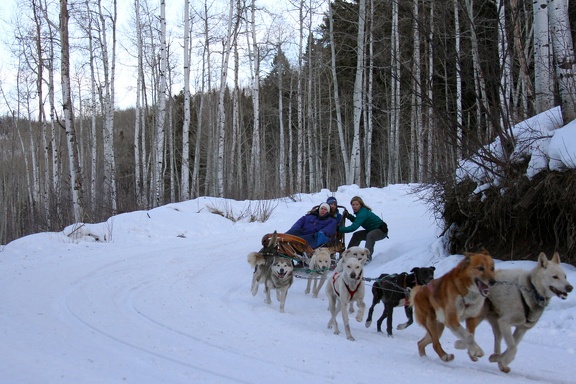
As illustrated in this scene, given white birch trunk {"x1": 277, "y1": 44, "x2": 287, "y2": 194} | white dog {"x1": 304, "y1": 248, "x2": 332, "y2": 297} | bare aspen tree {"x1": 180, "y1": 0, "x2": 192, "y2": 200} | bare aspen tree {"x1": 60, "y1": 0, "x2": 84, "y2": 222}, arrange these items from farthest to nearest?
white birch trunk {"x1": 277, "y1": 44, "x2": 287, "y2": 194} → bare aspen tree {"x1": 180, "y1": 0, "x2": 192, "y2": 200} → bare aspen tree {"x1": 60, "y1": 0, "x2": 84, "y2": 222} → white dog {"x1": 304, "y1": 248, "x2": 332, "y2": 297}

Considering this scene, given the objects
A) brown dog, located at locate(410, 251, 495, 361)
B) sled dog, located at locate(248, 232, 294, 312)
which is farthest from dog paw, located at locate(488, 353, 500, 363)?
sled dog, located at locate(248, 232, 294, 312)

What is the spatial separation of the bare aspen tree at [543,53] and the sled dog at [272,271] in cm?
497

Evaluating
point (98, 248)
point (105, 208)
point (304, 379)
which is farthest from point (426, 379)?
point (105, 208)

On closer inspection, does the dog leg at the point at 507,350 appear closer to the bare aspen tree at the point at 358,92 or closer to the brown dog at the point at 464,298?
the brown dog at the point at 464,298

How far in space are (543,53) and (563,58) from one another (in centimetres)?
38

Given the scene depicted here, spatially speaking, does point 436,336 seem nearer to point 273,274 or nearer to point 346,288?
point 346,288

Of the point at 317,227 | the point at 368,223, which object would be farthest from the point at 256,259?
the point at 368,223

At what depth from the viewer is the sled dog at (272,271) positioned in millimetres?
7714

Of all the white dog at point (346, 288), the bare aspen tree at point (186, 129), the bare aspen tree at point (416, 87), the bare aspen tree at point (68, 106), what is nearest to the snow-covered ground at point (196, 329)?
the white dog at point (346, 288)

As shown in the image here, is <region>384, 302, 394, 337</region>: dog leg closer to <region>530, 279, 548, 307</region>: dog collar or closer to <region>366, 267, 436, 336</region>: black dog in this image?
<region>366, 267, 436, 336</region>: black dog

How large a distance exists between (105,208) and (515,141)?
14391mm

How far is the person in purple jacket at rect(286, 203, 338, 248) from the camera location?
982cm

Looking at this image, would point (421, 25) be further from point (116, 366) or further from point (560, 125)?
point (116, 366)

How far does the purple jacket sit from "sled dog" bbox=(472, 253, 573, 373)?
5199 millimetres
